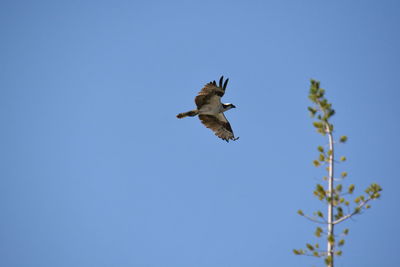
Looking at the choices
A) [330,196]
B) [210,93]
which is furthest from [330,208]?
[210,93]

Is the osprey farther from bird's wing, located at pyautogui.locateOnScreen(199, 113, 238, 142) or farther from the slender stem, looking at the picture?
the slender stem

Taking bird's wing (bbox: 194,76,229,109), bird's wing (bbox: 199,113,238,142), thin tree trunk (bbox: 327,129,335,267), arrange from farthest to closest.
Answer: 1. bird's wing (bbox: 199,113,238,142)
2. bird's wing (bbox: 194,76,229,109)
3. thin tree trunk (bbox: 327,129,335,267)

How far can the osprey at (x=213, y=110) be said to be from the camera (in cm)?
1988

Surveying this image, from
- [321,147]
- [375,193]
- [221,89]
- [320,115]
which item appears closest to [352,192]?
[375,193]

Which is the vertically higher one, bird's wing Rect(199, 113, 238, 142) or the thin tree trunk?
bird's wing Rect(199, 113, 238, 142)

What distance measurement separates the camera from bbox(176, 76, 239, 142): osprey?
1988 centimetres

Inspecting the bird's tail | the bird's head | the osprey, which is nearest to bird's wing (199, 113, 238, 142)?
the osprey

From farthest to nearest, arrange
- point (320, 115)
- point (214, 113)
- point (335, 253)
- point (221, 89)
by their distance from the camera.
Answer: point (214, 113)
point (221, 89)
point (320, 115)
point (335, 253)

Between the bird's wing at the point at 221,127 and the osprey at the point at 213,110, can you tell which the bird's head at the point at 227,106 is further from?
the bird's wing at the point at 221,127

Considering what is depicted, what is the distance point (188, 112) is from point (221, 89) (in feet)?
6.17

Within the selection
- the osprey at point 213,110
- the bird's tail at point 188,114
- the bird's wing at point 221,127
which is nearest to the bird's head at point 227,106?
the osprey at point 213,110

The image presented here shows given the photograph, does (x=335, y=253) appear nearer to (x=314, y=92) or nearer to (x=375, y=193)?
(x=375, y=193)

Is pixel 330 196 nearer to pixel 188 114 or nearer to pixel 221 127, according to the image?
pixel 188 114

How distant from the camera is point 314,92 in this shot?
11.6 meters
